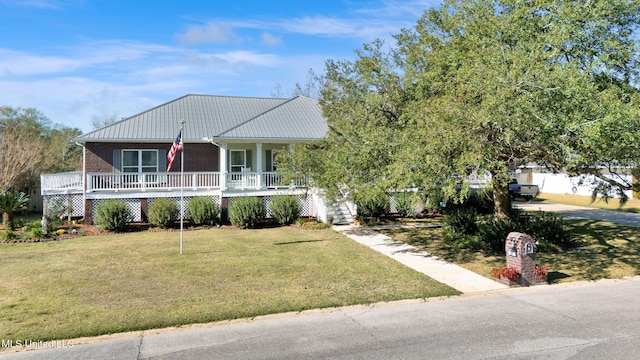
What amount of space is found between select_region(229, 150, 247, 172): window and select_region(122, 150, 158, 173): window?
3.82 meters

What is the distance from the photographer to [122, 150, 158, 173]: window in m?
21.3

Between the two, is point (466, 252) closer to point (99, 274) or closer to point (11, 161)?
point (99, 274)

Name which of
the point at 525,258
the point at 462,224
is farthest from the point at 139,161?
the point at 525,258

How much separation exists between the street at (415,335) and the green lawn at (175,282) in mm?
521

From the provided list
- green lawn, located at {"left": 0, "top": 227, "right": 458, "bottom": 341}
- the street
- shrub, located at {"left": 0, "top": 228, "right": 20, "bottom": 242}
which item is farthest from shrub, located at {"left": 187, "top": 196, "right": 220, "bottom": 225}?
the street

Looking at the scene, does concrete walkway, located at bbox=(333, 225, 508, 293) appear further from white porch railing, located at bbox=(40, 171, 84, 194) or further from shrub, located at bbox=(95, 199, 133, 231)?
white porch railing, located at bbox=(40, 171, 84, 194)

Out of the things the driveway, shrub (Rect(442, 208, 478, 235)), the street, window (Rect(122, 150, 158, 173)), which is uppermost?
window (Rect(122, 150, 158, 173))

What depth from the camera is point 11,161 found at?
21.7 m

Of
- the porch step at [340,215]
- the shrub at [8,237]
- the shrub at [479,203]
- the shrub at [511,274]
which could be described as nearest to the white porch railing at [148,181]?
the shrub at [8,237]

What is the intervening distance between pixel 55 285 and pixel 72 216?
448 inches

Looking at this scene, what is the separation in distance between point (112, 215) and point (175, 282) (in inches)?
350

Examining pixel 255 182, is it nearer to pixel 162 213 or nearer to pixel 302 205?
pixel 302 205

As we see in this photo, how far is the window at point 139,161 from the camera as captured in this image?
70.0ft

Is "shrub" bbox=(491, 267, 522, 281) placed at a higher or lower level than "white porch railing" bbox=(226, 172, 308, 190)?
lower
